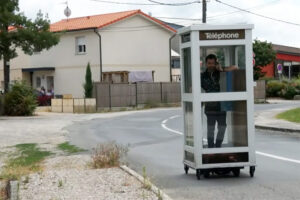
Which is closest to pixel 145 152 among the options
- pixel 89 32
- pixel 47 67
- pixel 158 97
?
pixel 158 97

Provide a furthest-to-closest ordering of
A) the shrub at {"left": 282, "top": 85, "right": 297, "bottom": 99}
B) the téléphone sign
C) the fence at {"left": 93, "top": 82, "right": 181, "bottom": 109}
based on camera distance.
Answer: the shrub at {"left": 282, "top": 85, "right": 297, "bottom": 99}
the fence at {"left": 93, "top": 82, "right": 181, "bottom": 109}
the téléphone sign

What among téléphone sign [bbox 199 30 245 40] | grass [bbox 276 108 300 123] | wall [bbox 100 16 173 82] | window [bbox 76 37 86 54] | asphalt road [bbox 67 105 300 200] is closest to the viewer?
asphalt road [bbox 67 105 300 200]

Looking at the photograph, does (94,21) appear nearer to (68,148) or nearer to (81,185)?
(68,148)

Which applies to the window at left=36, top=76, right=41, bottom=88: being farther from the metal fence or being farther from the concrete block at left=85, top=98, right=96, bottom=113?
the concrete block at left=85, top=98, right=96, bottom=113

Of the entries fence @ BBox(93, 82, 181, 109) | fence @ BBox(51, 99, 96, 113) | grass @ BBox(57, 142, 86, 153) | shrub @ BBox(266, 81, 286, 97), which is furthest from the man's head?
shrub @ BBox(266, 81, 286, 97)

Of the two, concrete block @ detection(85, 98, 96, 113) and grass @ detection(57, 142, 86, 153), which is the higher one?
concrete block @ detection(85, 98, 96, 113)

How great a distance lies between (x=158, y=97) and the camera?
146 feet

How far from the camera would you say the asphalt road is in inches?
353

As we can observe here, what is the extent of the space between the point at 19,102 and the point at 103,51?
1361 centimetres

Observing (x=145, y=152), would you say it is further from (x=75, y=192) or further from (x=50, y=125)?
(x=50, y=125)

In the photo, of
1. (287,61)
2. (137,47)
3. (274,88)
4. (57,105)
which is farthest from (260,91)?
(287,61)

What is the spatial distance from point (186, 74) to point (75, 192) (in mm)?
2970

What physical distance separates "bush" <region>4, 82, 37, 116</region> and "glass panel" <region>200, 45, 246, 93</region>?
25.4 meters

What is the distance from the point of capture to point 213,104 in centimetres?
1027
